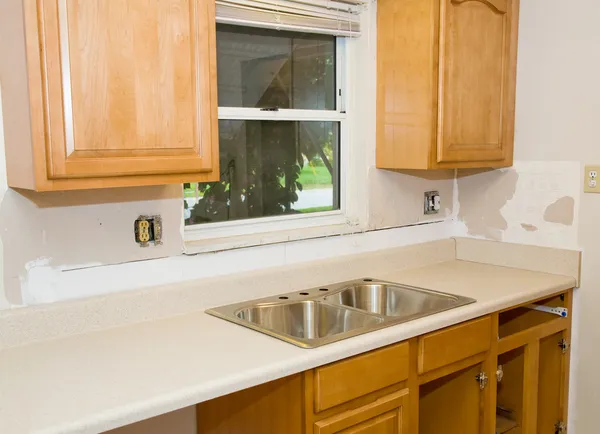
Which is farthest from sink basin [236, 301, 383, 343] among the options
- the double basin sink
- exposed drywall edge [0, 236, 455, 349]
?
exposed drywall edge [0, 236, 455, 349]

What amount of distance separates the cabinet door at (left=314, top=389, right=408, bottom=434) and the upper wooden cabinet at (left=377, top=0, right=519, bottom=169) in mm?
1021

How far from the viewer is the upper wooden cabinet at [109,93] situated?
1.52m

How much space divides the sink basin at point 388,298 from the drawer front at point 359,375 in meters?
0.43

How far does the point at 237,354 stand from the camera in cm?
173

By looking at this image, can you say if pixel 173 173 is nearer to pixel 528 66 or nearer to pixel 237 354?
pixel 237 354

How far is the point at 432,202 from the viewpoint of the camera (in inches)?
118

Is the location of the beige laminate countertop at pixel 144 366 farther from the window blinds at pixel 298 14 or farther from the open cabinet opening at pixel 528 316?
the window blinds at pixel 298 14

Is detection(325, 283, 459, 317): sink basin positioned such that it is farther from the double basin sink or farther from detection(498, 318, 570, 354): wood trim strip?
detection(498, 318, 570, 354): wood trim strip

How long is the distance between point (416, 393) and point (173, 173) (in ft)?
3.50

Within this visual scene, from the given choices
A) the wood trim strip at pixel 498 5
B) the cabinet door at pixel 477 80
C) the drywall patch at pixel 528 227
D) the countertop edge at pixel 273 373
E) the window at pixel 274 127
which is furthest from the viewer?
the drywall patch at pixel 528 227

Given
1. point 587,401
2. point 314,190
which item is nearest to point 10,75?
point 314,190

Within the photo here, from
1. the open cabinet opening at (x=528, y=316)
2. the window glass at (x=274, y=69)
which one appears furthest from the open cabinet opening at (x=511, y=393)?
the window glass at (x=274, y=69)

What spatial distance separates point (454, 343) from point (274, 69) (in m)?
1.29

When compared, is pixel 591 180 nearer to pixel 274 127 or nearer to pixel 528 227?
pixel 528 227
